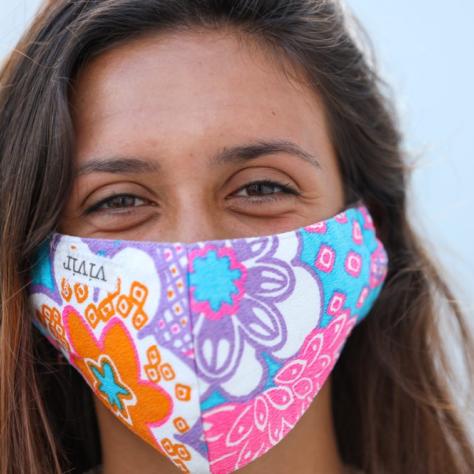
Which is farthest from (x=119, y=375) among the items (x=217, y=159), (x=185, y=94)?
(x=185, y=94)

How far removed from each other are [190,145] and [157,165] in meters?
0.09

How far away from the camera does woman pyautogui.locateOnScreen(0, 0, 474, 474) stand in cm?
192

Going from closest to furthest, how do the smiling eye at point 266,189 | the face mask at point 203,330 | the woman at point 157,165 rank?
the face mask at point 203,330, the woman at point 157,165, the smiling eye at point 266,189

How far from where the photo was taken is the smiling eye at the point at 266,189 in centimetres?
204

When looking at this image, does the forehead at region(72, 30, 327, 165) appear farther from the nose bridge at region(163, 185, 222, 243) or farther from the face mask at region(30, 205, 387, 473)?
the face mask at region(30, 205, 387, 473)

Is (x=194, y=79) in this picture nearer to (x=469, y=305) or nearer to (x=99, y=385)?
(x=99, y=385)

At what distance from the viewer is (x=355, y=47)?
96.6 inches

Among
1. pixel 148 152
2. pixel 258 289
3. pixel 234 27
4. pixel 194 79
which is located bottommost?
pixel 258 289

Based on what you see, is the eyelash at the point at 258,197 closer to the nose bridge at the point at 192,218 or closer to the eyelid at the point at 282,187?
the eyelid at the point at 282,187

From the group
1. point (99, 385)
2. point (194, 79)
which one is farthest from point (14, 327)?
point (194, 79)

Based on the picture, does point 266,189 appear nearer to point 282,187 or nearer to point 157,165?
point 282,187

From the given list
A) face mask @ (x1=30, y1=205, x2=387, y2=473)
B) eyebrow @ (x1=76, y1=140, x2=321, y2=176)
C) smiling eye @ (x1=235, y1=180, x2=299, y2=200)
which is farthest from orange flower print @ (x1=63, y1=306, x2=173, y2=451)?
smiling eye @ (x1=235, y1=180, x2=299, y2=200)

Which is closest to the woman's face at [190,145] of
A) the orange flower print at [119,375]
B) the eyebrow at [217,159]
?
the eyebrow at [217,159]

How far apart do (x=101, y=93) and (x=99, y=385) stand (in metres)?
0.67
